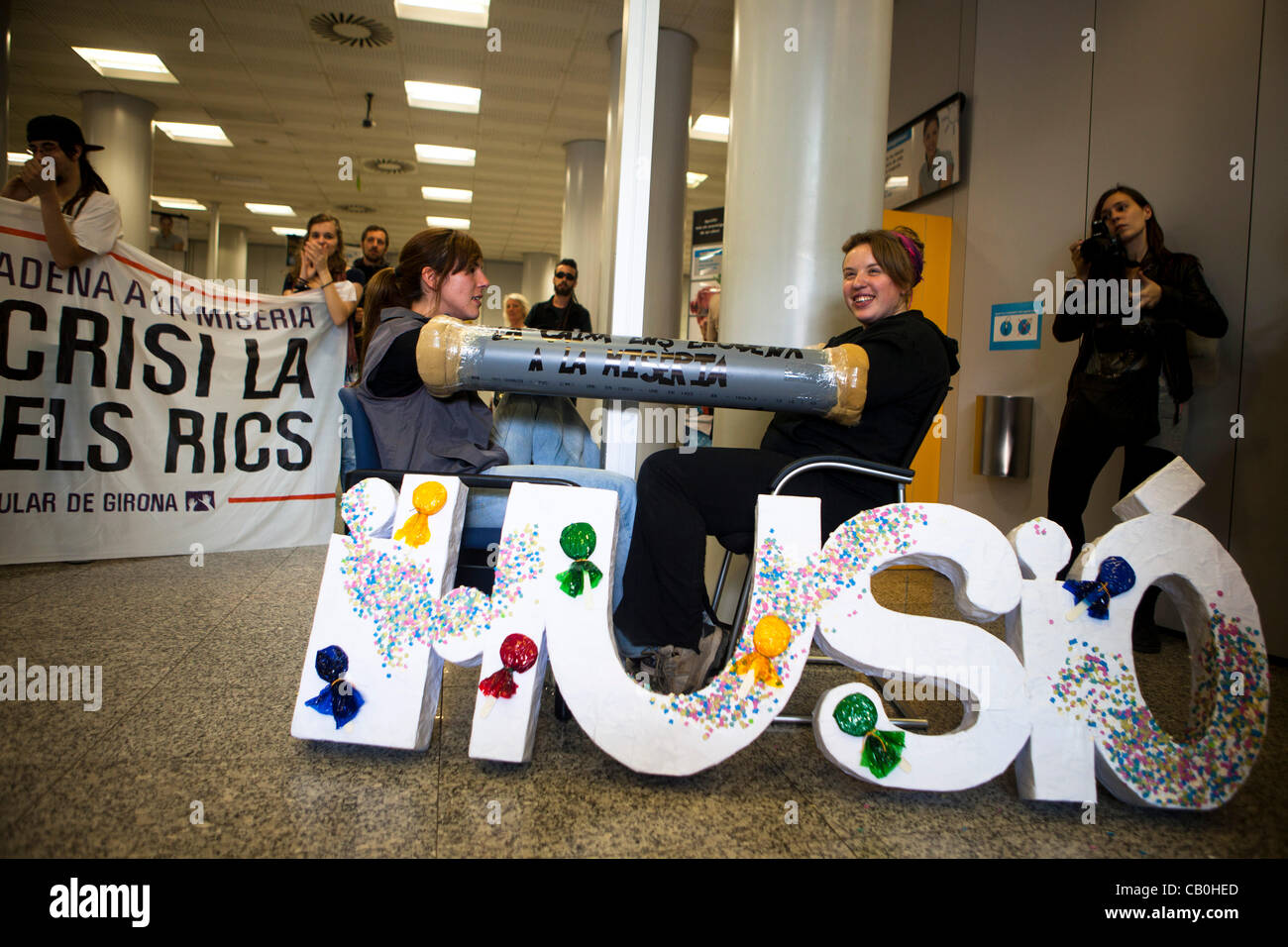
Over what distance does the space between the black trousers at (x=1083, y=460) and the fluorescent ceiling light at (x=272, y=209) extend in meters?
13.1

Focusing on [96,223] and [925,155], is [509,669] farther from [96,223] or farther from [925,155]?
[925,155]

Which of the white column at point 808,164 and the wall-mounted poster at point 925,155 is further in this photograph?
the wall-mounted poster at point 925,155

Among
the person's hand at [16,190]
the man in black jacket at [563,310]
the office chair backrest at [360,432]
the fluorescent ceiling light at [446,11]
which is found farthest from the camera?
the fluorescent ceiling light at [446,11]

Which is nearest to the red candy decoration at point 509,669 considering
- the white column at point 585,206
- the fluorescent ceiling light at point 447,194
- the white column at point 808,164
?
the white column at point 808,164

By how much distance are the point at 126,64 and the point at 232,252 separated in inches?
319

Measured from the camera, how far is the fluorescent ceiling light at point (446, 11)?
6.18 metres

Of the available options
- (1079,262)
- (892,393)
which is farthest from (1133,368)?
(892,393)

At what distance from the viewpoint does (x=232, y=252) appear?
15.2 m

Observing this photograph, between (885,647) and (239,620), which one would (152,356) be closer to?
(239,620)

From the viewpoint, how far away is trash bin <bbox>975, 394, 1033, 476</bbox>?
3.97 meters

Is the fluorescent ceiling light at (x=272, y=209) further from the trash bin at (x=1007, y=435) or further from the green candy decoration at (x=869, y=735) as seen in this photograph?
the green candy decoration at (x=869, y=735)

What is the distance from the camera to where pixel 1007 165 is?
13.6 feet

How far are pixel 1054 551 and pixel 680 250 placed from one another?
5.78 m
